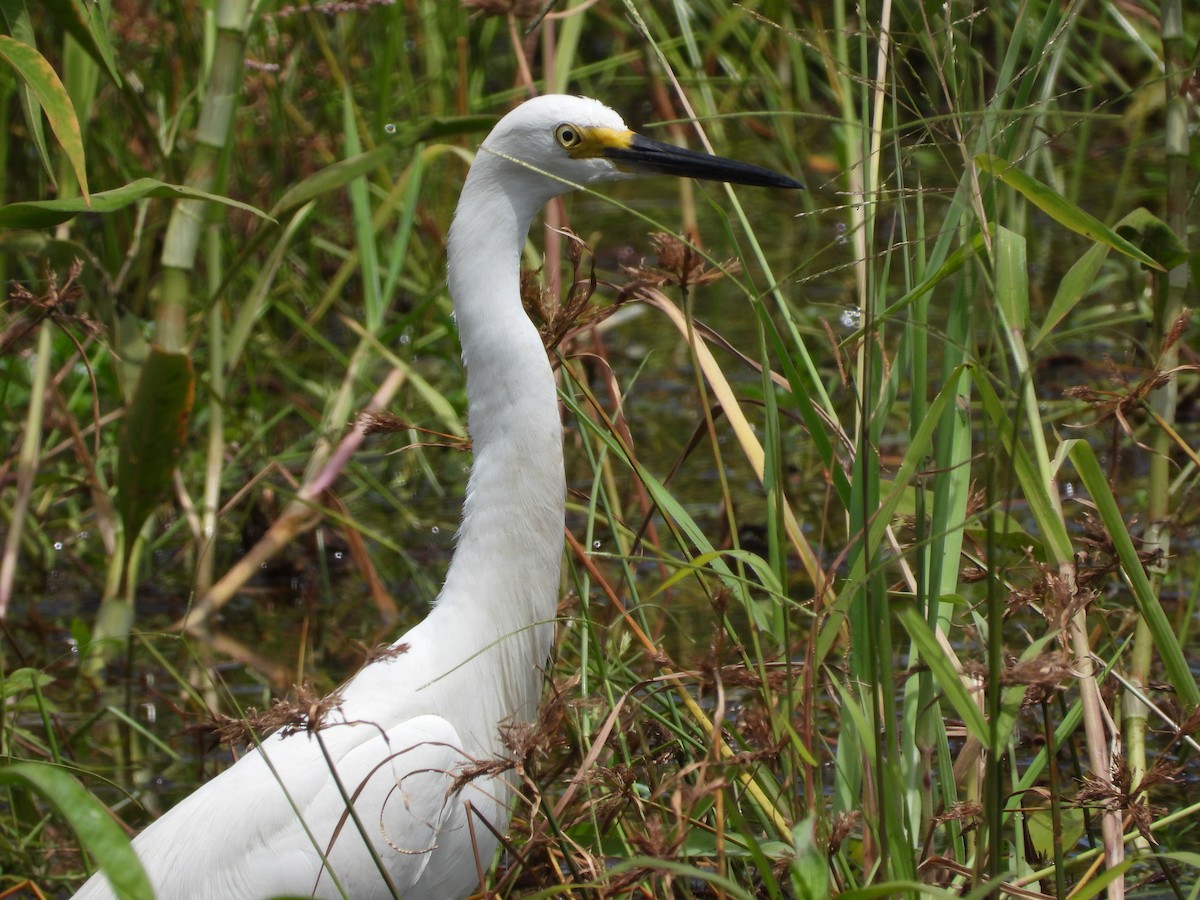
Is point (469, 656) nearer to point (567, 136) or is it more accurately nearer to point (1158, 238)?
point (567, 136)

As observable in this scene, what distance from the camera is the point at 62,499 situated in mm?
3283

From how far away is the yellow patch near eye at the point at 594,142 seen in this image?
1912 mm

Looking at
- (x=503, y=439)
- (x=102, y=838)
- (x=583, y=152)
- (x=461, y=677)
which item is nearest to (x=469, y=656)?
(x=461, y=677)

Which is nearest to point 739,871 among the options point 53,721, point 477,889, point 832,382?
point 477,889

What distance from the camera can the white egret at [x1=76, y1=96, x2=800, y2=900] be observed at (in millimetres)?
1812

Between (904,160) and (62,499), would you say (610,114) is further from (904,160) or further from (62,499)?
(62,499)

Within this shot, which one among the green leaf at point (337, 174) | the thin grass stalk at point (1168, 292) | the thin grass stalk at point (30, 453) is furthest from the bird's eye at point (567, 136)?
the thin grass stalk at point (30, 453)

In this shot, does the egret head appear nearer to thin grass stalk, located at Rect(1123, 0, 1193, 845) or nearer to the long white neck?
the long white neck

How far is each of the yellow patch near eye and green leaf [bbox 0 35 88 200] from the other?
0.60 metres

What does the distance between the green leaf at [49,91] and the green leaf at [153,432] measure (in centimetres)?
84

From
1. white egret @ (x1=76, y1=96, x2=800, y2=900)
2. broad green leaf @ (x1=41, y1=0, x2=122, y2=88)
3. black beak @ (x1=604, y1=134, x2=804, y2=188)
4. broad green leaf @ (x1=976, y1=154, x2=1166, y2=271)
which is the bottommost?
white egret @ (x1=76, y1=96, x2=800, y2=900)

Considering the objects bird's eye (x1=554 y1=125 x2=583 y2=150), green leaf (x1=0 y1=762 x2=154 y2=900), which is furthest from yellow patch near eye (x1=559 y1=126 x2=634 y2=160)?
green leaf (x1=0 y1=762 x2=154 y2=900)

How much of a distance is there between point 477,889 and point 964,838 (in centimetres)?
66

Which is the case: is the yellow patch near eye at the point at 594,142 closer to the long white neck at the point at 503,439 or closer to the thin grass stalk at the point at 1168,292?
the long white neck at the point at 503,439
